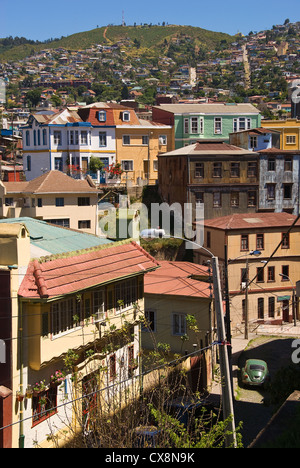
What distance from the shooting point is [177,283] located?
3491cm

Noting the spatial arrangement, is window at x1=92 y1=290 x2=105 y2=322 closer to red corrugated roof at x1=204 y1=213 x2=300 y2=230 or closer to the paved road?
the paved road

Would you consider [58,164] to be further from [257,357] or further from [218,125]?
[257,357]

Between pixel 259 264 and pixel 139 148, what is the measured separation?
2074 cm

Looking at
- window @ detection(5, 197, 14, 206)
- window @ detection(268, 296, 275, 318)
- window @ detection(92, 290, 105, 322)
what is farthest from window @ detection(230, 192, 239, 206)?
window @ detection(92, 290, 105, 322)

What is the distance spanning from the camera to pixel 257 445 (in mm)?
11438

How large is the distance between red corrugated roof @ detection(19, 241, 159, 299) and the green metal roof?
115 centimetres

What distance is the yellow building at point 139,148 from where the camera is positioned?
6128cm

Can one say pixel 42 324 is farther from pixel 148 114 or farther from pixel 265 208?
pixel 148 114

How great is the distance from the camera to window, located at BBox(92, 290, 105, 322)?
71.5 feet

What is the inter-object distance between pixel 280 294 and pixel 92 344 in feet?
95.6

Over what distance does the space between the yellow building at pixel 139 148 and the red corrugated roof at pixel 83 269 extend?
120ft

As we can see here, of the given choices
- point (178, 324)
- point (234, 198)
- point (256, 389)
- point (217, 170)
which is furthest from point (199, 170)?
point (256, 389)

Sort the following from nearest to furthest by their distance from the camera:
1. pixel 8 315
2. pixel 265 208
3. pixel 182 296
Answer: pixel 8 315, pixel 182 296, pixel 265 208
